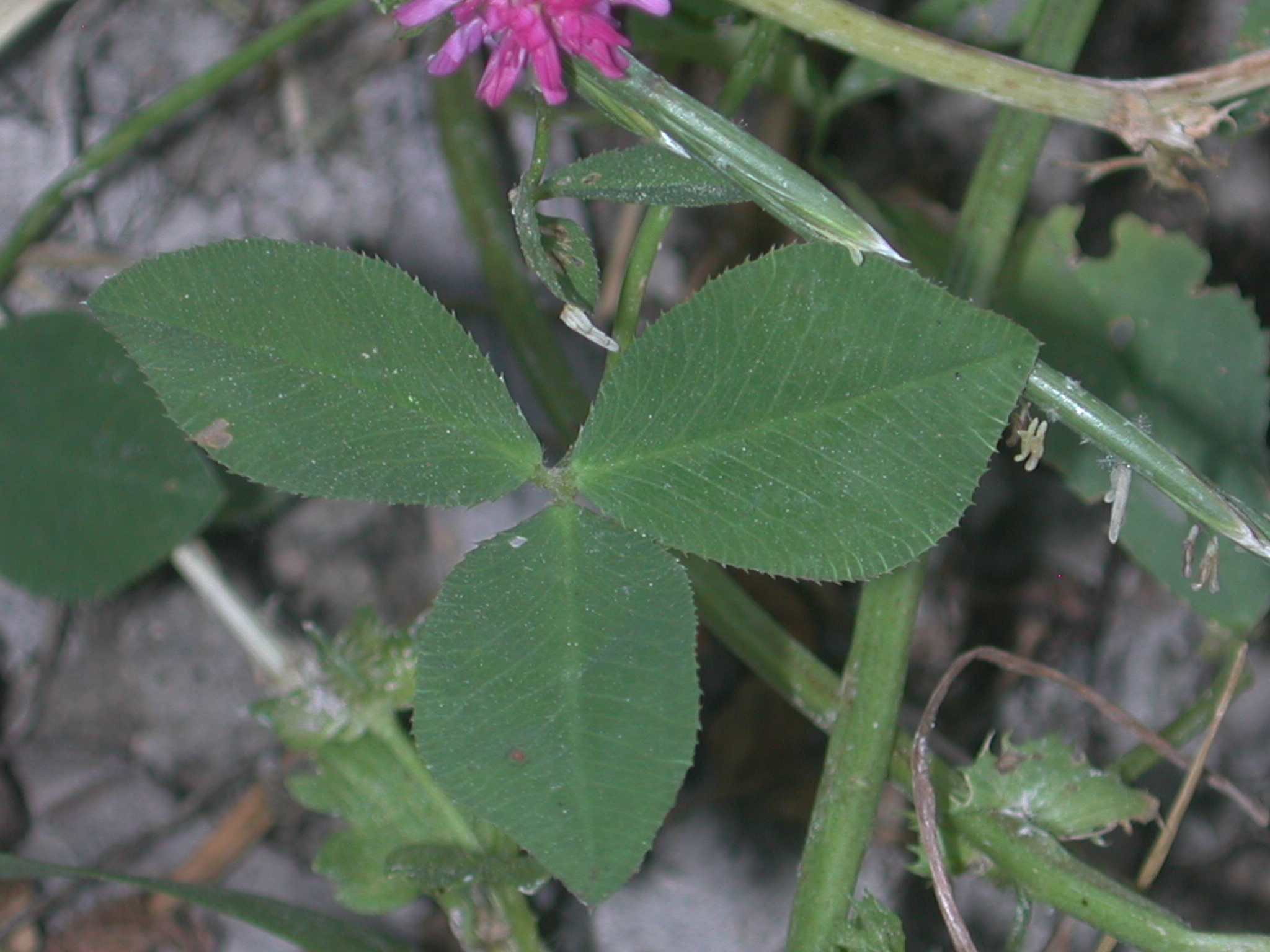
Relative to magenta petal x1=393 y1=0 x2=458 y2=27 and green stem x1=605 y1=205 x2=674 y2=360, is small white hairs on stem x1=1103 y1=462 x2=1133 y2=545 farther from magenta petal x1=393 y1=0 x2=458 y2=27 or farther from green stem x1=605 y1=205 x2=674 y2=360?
magenta petal x1=393 y1=0 x2=458 y2=27

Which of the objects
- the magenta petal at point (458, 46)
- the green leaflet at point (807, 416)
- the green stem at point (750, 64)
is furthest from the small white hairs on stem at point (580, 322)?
the green stem at point (750, 64)

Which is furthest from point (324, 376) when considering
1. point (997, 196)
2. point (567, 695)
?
point (997, 196)

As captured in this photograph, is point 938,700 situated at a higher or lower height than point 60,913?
higher

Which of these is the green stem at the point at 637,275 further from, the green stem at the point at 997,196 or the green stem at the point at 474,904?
the green stem at the point at 474,904

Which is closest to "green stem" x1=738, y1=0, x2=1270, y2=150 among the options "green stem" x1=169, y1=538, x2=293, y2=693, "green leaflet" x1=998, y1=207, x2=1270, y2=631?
"green leaflet" x1=998, y1=207, x2=1270, y2=631

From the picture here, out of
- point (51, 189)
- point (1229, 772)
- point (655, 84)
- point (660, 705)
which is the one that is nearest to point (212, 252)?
point (655, 84)

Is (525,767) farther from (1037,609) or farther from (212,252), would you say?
(1037,609)

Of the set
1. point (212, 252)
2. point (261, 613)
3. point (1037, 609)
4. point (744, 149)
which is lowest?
point (261, 613)
